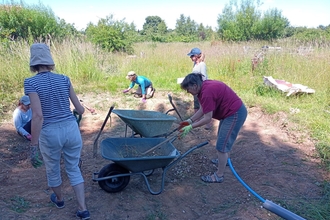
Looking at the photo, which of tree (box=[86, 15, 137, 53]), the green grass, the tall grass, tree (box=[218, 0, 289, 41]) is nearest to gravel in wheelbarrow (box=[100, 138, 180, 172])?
the green grass

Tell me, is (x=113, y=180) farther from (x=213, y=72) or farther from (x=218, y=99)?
(x=213, y=72)

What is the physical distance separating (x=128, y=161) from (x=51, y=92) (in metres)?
1.09

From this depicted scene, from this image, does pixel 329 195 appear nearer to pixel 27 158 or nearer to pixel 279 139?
pixel 279 139

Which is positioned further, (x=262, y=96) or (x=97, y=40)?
(x=97, y=40)

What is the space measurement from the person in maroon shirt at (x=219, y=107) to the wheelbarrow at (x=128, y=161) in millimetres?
275

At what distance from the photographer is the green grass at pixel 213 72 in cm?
616

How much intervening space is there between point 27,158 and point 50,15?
10352 millimetres

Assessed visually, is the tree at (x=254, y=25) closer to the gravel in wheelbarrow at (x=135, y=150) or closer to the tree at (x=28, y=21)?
the tree at (x=28, y=21)

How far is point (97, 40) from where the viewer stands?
1265 centimetres

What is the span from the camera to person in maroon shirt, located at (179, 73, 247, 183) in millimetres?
2949

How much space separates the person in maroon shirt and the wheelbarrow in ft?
0.90

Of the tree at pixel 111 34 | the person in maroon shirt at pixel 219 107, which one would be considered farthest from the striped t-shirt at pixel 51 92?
the tree at pixel 111 34

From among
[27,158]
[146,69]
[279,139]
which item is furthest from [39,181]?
[146,69]

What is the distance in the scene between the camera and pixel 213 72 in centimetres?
890
